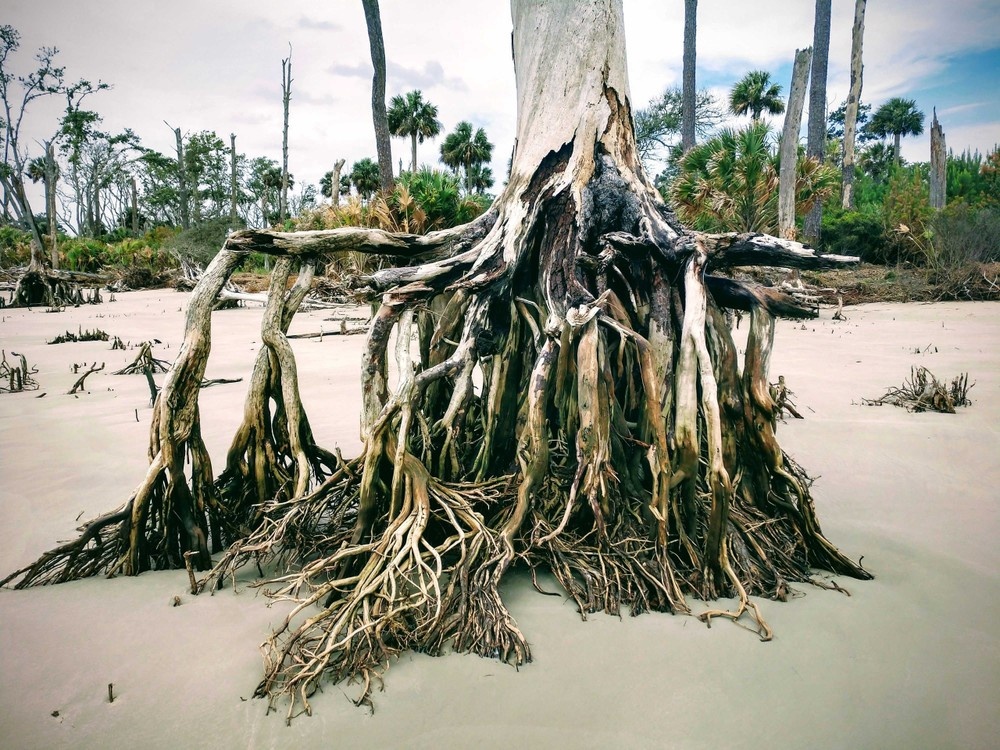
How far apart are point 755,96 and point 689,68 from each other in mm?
12575

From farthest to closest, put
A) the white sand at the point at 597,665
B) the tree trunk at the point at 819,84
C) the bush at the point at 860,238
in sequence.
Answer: the bush at the point at 860,238 → the tree trunk at the point at 819,84 → the white sand at the point at 597,665

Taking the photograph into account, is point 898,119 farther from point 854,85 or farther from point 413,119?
point 413,119

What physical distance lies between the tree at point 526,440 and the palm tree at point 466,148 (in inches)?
1649

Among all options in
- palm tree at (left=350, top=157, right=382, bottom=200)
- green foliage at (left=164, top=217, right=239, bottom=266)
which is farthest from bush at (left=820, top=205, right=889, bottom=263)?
palm tree at (left=350, top=157, right=382, bottom=200)

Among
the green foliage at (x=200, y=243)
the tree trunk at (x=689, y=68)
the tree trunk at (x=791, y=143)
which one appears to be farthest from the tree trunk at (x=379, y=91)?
the green foliage at (x=200, y=243)

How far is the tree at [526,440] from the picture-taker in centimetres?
243

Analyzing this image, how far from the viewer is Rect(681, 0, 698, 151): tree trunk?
20.7 metres

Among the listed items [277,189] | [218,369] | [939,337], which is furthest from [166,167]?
[939,337]

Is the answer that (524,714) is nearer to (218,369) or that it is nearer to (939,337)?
(218,369)

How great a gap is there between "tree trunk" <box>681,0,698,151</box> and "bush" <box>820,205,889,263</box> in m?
5.63

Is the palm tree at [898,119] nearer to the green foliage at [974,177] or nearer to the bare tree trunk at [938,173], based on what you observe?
the green foliage at [974,177]

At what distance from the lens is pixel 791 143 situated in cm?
1426

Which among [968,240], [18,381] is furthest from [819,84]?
[18,381]

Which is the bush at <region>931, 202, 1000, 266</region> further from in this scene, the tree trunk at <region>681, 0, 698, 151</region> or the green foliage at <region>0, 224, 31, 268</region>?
the green foliage at <region>0, 224, 31, 268</region>
